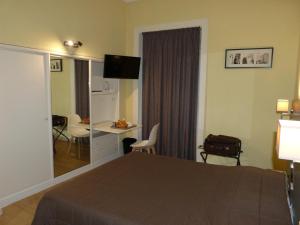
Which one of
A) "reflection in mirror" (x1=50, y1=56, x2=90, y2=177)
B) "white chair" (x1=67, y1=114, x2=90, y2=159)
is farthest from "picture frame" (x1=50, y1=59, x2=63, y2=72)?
"white chair" (x1=67, y1=114, x2=90, y2=159)

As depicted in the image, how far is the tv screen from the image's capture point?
3.93 m

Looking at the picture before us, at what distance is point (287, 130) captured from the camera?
1.44 meters

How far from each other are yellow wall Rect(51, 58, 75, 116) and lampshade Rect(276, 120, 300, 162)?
2.83 m

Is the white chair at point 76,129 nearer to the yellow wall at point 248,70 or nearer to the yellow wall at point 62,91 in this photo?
the yellow wall at point 62,91

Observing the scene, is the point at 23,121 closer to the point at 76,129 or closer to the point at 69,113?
the point at 69,113

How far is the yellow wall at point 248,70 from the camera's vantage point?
3.28 meters

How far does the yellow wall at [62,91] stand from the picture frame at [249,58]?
8.03 feet

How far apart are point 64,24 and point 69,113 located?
129cm

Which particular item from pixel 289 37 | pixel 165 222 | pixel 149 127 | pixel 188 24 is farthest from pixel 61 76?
pixel 289 37

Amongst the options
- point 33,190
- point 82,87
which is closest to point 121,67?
point 82,87

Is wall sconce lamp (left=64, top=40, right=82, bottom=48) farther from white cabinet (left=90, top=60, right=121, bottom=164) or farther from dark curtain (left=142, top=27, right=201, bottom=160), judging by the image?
dark curtain (left=142, top=27, right=201, bottom=160)

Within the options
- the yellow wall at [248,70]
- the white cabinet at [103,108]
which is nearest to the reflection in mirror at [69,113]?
the white cabinet at [103,108]

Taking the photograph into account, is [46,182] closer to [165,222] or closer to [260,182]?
[165,222]

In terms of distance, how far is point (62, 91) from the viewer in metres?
3.36
